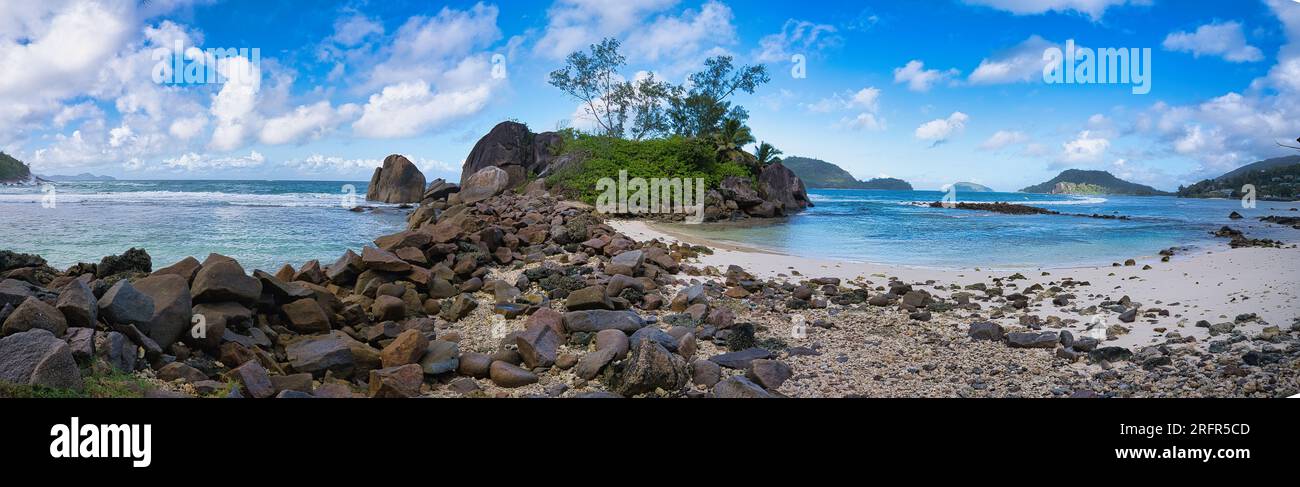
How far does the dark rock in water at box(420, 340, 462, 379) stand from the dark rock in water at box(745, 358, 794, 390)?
1859mm

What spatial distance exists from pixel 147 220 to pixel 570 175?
44.8ft

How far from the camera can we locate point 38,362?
323cm

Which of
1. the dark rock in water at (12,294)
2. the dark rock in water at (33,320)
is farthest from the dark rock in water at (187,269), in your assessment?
the dark rock in water at (33,320)

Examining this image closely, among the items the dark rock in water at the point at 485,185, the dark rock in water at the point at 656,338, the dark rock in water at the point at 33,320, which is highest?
the dark rock in water at the point at 485,185

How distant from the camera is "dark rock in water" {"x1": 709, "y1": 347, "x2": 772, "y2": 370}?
15.6 feet

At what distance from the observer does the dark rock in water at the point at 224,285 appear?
5.33m

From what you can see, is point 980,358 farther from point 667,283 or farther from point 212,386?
point 212,386

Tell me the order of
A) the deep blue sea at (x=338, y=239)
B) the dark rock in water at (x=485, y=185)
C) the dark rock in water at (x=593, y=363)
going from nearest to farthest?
A: the dark rock in water at (x=593, y=363) → the deep blue sea at (x=338, y=239) → the dark rock in water at (x=485, y=185)

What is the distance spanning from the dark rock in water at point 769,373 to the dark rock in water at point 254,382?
2.98 metres

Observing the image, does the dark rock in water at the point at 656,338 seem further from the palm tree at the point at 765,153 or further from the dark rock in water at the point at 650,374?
the palm tree at the point at 765,153

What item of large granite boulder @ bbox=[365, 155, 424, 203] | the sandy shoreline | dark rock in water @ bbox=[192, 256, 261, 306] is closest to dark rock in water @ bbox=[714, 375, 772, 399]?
the sandy shoreline

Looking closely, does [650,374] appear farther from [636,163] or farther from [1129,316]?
[636,163]

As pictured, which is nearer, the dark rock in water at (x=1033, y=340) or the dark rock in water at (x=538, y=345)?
the dark rock in water at (x=538, y=345)

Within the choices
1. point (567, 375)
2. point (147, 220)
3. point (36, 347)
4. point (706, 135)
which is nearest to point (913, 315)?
point (567, 375)
